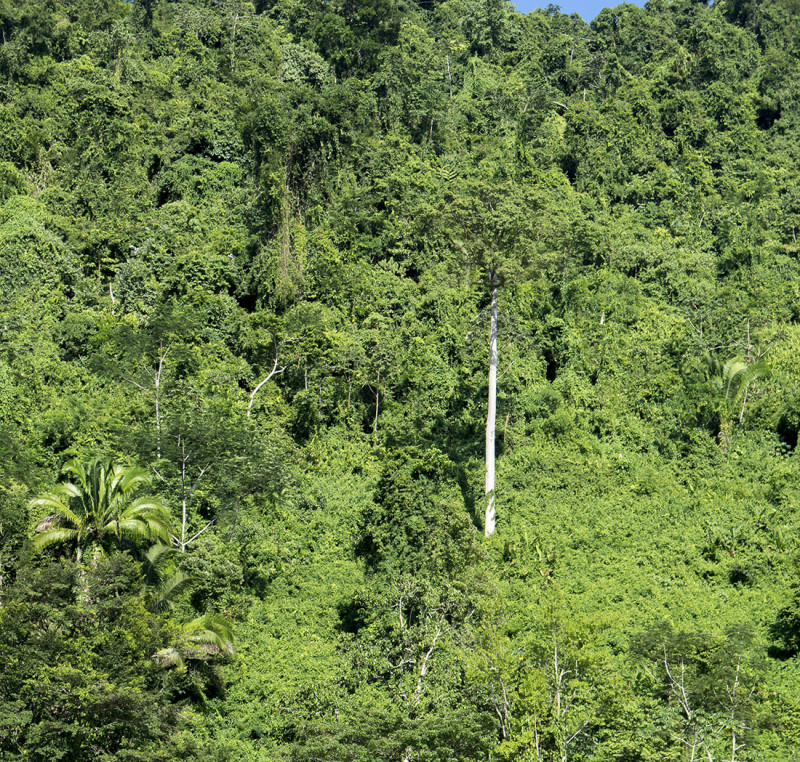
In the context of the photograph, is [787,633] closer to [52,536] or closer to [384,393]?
[384,393]

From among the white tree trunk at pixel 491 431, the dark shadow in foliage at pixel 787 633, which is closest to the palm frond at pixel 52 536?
the white tree trunk at pixel 491 431

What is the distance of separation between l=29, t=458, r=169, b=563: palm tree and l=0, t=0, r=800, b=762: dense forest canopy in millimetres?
98

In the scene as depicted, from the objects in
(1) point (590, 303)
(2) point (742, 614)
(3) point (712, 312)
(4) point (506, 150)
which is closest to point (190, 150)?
(4) point (506, 150)

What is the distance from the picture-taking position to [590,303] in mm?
30766

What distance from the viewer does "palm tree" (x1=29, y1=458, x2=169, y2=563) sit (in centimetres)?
1852

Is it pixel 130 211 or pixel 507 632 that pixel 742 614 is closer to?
pixel 507 632

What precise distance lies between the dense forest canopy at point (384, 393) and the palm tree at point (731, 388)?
0.16 m

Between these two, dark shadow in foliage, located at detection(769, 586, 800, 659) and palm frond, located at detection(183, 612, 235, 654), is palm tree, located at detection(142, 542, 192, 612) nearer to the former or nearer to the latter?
palm frond, located at detection(183, 612, 235, 654)

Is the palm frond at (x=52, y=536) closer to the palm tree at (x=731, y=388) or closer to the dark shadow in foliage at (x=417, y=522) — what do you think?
the dark shadow in foliage at (x=417, y=522)

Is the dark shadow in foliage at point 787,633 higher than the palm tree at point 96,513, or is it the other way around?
the palm tree at point 96,513

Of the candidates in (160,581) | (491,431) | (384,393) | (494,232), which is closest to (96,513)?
(160,581)

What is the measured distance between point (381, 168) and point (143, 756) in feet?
86.9

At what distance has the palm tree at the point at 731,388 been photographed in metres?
25.5

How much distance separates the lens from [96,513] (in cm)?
1877
